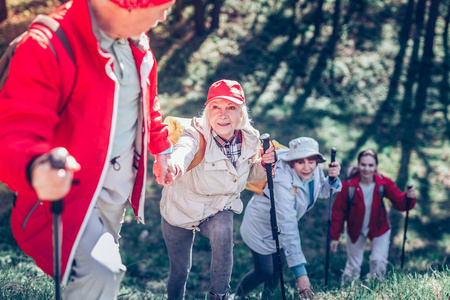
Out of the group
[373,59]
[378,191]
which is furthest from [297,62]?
[378,191]

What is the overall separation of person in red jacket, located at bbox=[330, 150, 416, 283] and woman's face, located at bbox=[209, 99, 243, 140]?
2.70 m

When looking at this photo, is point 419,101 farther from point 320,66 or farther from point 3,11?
point 3,11

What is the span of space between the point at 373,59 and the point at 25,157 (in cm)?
1277

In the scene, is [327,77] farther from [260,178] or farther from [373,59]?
[260,178]

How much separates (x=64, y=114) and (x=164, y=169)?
835 mm

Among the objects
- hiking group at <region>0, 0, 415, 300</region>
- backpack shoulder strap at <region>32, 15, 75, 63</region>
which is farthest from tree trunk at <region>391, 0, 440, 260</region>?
backpack shoulder strap at <region>32, 15, 75, 63</region>

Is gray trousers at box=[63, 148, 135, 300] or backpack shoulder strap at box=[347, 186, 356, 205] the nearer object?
gray trousers at box=[63, 148, 135, 300]

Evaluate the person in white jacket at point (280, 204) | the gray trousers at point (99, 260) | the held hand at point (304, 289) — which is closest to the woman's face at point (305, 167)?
the person in white jacket at point (280, 204)

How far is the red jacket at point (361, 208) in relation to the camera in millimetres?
5906

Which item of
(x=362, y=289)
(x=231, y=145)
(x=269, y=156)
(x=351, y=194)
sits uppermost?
(x=231, y=145)

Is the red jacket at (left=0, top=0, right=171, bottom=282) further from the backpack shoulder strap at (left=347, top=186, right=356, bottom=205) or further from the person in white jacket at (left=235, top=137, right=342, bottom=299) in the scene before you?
the backpack shoulder strap at (left=347, top=186, right=356, bottom=205)

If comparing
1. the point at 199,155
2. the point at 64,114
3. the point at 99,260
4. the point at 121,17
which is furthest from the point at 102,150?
the point at 199,155

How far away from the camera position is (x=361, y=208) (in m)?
5.95

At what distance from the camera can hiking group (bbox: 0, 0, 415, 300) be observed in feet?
6.57
